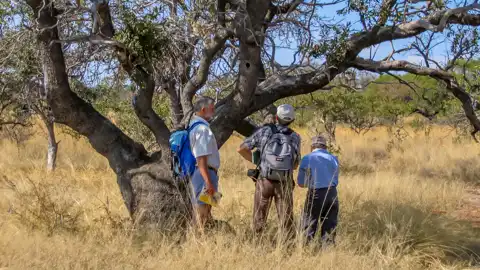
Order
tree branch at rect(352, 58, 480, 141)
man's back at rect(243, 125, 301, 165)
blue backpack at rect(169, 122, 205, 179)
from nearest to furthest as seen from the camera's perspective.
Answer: blue backpack at rect(169, 122, 205, 179)
man's back at rect(243, 125, 301, 165)
tree branch at rect(352, 58, 480, 141)

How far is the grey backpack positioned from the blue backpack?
69 cm

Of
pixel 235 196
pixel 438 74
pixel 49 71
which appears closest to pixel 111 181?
pixel 235 196

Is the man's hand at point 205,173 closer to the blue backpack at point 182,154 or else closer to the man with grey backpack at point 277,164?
the blue backpack at point 182,154

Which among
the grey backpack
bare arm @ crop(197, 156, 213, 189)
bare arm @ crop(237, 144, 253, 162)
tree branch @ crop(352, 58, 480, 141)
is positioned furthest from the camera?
tree branch @ crop(352, 58, 480, 141)

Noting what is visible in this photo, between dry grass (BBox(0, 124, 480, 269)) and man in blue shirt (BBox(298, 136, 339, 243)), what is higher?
man in blue shirt (BBox(298, 136, 339, 243))

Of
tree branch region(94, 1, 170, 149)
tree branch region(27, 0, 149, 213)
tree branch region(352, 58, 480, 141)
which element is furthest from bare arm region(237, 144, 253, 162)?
tree branch region(352, 58, 480, 141)

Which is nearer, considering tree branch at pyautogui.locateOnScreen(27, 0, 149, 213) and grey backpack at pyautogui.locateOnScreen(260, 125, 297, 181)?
grey backpack at pyautogui.locateOnScreen(260, 125, 297, 181)

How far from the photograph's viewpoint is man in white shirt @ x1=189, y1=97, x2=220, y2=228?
4.88m

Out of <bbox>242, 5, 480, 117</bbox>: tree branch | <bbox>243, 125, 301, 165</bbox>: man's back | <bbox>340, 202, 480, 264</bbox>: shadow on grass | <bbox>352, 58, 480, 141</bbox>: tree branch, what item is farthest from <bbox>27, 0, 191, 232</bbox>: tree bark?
<bbox>352, 58, 480, 141</bbox>: tree branch

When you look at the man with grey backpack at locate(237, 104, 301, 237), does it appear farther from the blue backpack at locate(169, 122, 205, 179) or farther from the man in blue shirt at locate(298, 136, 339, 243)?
the blue backpack at locate(169, 122, 205, 179)

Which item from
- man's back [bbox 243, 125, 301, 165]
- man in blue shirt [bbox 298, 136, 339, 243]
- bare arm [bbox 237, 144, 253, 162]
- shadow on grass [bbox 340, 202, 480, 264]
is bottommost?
shadow on grass [bbox 340, 202, 480, 264]

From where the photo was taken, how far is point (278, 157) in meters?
5.21

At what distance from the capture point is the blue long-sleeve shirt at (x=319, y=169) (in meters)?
5.45

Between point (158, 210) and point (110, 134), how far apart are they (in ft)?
3.30
